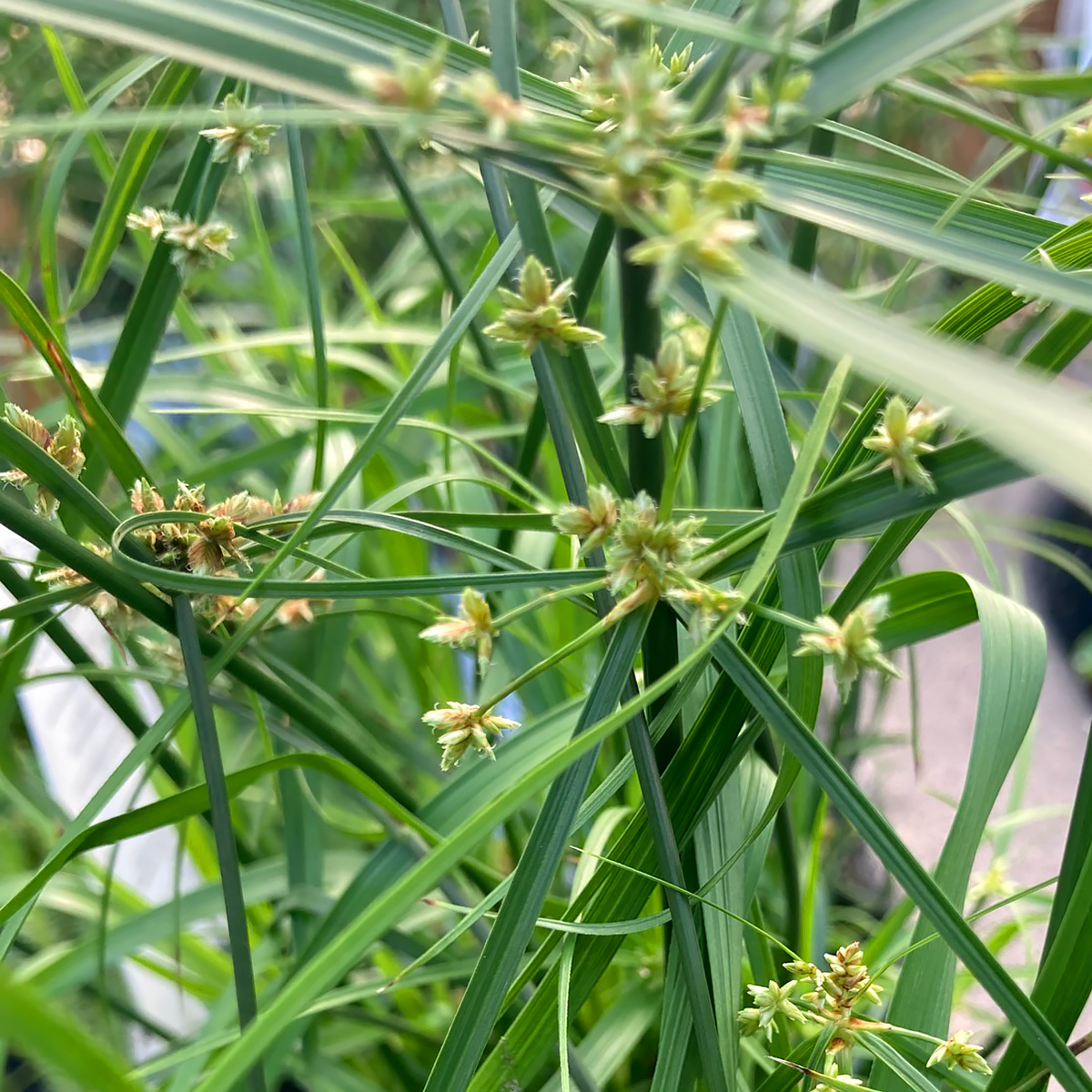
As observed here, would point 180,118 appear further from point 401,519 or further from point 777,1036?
point 777,1036

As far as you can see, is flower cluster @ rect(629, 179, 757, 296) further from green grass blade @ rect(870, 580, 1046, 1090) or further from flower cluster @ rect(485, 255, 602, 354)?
green grass blade @ rect(870, 580, 1046, 1090)

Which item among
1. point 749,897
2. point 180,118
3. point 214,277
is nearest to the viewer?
point 180,118

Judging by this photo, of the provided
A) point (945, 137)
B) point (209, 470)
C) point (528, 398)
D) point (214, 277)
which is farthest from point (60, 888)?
point (945, 137)

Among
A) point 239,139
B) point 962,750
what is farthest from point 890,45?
point 962,750

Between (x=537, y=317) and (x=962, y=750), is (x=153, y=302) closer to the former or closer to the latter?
(x=537, y=317)

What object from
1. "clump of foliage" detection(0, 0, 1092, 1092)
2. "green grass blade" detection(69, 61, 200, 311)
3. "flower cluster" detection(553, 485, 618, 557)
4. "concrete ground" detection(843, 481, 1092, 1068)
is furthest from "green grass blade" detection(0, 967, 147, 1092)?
"concrete ground" detection(843, 481, 1092, 1068)

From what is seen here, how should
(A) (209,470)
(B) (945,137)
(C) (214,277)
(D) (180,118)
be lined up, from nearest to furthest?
(D) (180,118) < (A) (209,470) < (C) (214,277) < (B) (945,137)
